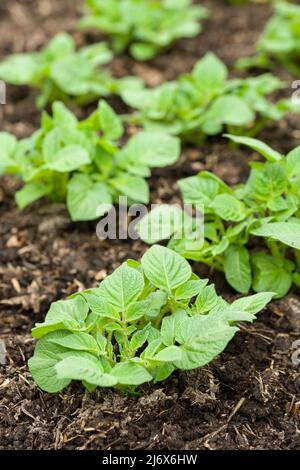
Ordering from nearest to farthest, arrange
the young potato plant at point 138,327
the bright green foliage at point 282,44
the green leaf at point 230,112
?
1. the young potato plant at point 138,327
2. the green leaf at point 230,112
3. the bright green foliage at point 282,44

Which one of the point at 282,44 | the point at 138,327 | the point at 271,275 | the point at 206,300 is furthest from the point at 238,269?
the point at 282,44

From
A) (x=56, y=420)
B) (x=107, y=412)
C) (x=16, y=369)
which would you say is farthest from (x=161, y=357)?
(x=16, y=369)

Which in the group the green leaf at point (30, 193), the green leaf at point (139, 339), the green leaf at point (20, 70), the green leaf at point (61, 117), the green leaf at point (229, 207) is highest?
the green leaf at point (20, 70)

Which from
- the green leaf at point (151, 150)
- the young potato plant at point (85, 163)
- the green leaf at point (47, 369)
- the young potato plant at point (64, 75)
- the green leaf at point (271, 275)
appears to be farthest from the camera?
the young potato plant at point (64, 75)

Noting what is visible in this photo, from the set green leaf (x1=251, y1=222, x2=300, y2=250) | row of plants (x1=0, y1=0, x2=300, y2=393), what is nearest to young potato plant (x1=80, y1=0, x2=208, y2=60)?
row of plants (x1=0, y1=0, x2=300, y2=393)

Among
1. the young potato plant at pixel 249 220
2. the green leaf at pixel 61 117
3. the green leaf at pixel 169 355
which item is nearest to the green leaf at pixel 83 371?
the green leaf at pixel 169 355

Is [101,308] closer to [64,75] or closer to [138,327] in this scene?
[138,327]

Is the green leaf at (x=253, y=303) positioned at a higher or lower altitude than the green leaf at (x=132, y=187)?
lower

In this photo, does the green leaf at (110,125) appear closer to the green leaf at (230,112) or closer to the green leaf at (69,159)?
the green leaf at (69,159)
